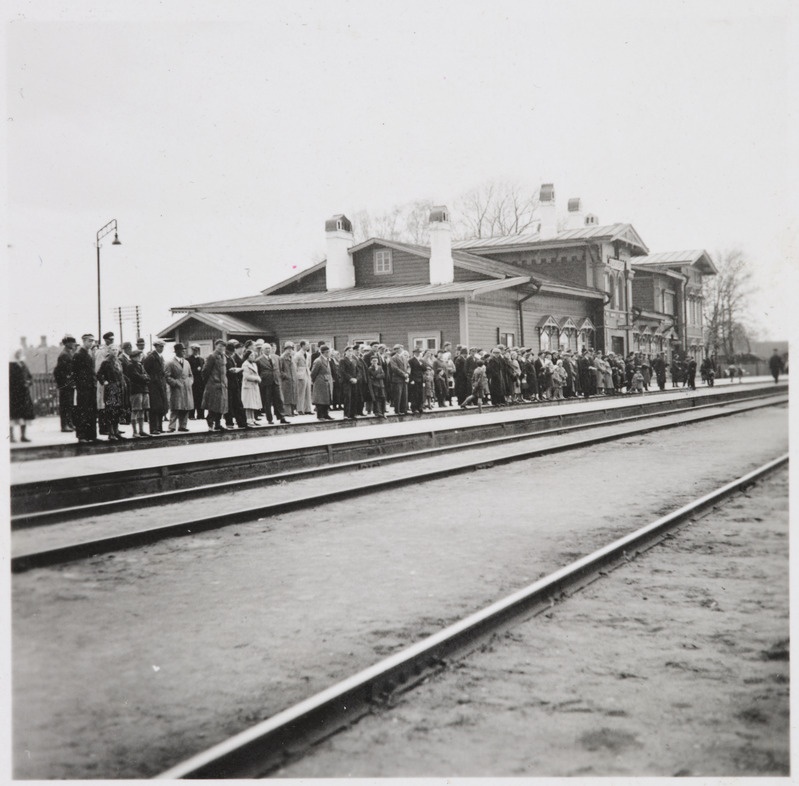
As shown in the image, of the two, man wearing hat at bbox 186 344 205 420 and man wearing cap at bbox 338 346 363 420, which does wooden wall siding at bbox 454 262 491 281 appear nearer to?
man wearing cap at bbox 338 346 363 420

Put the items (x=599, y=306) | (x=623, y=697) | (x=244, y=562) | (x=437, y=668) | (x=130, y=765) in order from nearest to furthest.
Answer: (x=130, y=765), (x=623, y=697), (x=437, y=668), (x=244, y=562), (x=599, y=306)

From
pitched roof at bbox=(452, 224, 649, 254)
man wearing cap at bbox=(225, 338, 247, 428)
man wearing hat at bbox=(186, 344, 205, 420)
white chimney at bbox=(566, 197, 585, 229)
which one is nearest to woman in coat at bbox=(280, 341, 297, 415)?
man wearing cap at bbox=(225, 338, 247, 428)

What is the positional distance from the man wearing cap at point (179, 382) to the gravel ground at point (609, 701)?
1051cm

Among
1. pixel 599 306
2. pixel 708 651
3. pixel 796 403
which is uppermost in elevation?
pixel 599 306

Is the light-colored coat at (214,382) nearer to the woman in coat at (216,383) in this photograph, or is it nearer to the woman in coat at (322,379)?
the woman in coat at (216,383)

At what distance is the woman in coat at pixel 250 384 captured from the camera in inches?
589

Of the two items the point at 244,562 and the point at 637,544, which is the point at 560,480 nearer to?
the point at 637,544

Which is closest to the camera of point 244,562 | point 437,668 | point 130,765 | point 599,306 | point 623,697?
point 130,765

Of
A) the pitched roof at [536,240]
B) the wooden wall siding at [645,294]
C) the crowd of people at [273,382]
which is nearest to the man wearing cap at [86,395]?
the crowd of people at [273,382]

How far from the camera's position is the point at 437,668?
384cm

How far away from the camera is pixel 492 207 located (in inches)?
454

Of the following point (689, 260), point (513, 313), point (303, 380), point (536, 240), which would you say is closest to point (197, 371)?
point (303, 380)

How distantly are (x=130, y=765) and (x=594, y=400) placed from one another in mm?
24974

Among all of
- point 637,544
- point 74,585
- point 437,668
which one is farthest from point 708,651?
point 74,585
